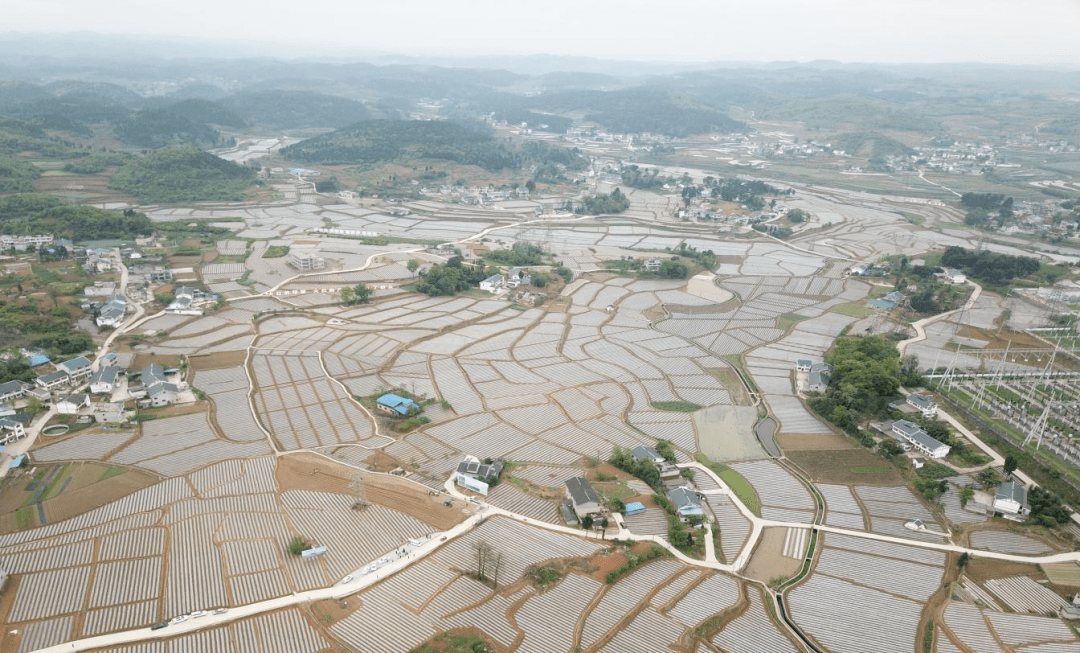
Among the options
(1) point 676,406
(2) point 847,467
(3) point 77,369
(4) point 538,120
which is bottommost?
(1) point 676,406

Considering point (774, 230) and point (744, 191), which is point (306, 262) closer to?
point (774, 230)

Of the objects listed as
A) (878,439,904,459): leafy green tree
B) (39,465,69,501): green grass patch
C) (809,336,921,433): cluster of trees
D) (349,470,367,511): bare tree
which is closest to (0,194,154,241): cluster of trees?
(39,465,69,501): green grass patch

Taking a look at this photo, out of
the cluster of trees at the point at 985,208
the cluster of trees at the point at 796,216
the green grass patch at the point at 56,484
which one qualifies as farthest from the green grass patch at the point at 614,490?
the cluster of trees at the point at 985,208

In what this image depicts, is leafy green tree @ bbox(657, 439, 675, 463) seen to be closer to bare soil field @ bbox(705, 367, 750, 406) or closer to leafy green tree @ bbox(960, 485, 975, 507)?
bare soil field @ bbox(705, 367, 750, 406)

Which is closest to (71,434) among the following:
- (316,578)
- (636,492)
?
(316,578)

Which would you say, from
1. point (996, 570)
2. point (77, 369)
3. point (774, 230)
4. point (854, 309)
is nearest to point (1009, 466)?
point (996, 570)

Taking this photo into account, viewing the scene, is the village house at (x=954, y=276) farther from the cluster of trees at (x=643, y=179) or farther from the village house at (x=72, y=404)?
the village house at (x=72, y=404)

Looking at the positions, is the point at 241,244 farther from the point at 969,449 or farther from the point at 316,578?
the point at 969,449
